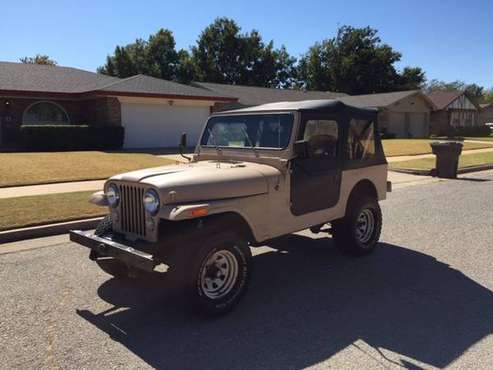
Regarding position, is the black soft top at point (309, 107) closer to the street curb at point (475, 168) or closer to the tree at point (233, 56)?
the street curb at point (475, 168)

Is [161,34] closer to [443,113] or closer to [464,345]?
[443,113]

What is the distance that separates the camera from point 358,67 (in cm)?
6122

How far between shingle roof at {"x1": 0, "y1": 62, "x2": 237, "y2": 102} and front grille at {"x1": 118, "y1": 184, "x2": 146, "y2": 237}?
1919 centimetres

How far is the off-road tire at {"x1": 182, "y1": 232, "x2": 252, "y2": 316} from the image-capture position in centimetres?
380

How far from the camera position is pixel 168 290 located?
15.2 feet

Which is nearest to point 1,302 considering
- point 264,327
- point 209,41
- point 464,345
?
point 264,327

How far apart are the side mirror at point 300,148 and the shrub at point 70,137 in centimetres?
1864

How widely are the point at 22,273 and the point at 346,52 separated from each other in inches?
2562

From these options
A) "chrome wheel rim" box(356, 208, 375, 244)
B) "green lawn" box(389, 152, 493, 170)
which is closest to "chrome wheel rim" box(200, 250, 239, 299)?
"chrome wheel rim" box(356, 208, 375, 244)

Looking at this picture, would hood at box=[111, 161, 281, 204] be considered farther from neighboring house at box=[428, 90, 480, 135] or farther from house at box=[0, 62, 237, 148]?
neighboring house at box=[428, 90, 480, 135]

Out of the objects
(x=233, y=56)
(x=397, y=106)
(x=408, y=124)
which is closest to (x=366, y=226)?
(x=397, y=106)

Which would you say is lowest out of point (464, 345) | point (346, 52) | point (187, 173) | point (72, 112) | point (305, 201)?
point (464, 345)

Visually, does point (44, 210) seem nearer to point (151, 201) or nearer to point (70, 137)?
point (151, 201)

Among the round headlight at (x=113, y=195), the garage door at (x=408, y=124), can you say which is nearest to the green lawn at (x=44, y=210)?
the round headlight at (x=113, y=195)
